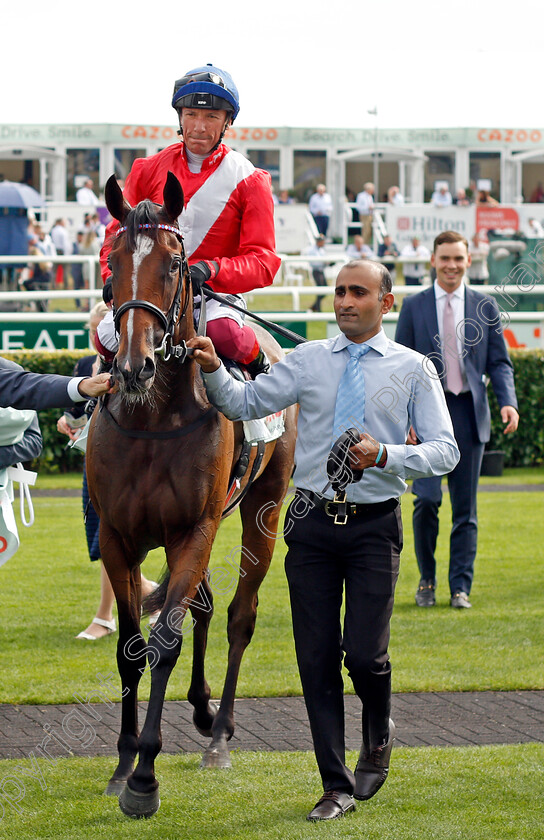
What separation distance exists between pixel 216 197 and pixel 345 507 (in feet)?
4.77

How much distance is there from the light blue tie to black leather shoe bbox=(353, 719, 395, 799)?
1.11 m

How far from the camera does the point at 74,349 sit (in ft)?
41.3

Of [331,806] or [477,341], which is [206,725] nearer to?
[331,806]

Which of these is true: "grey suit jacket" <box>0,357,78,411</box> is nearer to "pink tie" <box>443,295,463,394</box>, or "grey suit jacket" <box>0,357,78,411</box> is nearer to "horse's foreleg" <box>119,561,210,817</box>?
"horse's foreleg" <box>119,561,210,817</box>

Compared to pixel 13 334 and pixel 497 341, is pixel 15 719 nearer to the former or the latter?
pixel 497 341

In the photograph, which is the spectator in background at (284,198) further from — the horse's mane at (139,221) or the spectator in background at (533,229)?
the horse's mane at (139,221)

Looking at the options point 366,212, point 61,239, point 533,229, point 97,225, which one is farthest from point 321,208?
point 61,239

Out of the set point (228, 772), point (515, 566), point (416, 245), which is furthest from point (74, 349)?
point (416, 245)

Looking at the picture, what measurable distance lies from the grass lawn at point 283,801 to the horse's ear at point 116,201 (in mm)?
2053

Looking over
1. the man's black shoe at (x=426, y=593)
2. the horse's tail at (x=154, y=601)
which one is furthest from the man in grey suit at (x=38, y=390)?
the man's black shoe at (x=426, y=593)

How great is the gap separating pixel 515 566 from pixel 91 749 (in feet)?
14.9

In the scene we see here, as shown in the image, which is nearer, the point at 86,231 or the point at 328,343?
the point at 328,343

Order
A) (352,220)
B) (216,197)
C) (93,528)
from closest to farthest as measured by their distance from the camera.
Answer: (216,197) → (93,528) → (352,220)

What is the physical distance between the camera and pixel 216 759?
4605mm
